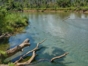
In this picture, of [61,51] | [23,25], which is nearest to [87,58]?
[61,51]

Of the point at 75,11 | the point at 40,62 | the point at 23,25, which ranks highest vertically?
the point at 40,62

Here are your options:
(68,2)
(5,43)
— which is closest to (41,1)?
(68,2)

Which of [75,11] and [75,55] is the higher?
[75,55]

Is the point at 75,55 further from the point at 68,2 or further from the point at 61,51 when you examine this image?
the point at 68,2

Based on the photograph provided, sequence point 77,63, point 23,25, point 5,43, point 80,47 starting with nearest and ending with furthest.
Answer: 1. point 77,63
2. point 80,47
3. point 5,43
4. point 23,25

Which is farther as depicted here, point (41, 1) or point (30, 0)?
point (30, 0)

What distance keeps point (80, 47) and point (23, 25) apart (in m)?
20.9

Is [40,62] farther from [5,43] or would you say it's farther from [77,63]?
[5,43]

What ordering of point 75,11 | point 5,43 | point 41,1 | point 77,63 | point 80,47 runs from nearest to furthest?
1. point 77,63
2. point 80,47
3. point 5,43
4. point 75,11
5. point 41,1

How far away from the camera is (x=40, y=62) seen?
16.0m

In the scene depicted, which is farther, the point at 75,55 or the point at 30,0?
the point at 30,0

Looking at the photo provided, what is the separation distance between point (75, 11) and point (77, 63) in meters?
72.6

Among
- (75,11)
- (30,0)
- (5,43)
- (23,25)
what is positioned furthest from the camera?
(30,0)

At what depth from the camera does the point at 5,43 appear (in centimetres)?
2366
